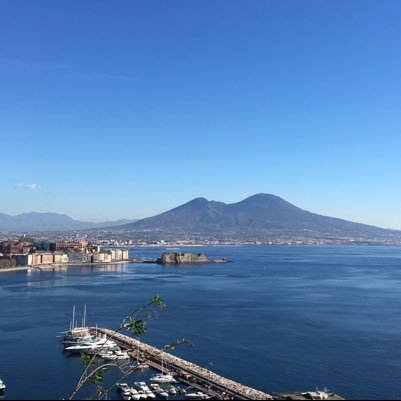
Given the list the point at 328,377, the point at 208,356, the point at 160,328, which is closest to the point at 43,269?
the point at 160,328

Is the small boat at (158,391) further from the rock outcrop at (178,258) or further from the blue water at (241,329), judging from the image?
the rock outcrop at (178,258)

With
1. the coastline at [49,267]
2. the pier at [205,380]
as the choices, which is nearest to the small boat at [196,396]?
the pier at [205,380]

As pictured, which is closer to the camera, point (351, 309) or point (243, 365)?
point (243, 365)

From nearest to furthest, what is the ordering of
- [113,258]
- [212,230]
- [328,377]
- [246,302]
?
[328,377]
[246,302]
[113,258]
[212,230]

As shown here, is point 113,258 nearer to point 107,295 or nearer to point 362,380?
point 107,295

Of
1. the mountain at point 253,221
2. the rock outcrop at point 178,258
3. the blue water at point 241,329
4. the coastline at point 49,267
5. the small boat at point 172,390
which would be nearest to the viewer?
the small boat at point 172,390

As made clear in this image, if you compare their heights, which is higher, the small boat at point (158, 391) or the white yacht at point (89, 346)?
the white yacht at point (89, 346)

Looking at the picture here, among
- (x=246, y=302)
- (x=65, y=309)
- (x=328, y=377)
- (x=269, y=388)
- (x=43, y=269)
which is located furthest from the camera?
(x=43, y=269)
